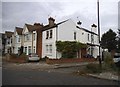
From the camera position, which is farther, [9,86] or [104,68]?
[104,68]

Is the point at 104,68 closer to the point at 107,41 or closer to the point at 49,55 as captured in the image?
the point at 49,55

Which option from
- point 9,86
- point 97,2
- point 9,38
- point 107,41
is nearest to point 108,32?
point 107,41

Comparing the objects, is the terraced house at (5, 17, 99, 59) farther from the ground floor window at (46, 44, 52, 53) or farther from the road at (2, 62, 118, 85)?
the road at (2, 62, 118, 85)

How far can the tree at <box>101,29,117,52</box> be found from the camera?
65875 millimetres

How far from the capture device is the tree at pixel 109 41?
65.9 m

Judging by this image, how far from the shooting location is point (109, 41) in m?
68.1

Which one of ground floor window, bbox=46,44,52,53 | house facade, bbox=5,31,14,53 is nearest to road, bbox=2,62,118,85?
ground floor window, bbox=46,44,52,53

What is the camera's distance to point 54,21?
44.9 metres

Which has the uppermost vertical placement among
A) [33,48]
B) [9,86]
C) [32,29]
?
[32,29]

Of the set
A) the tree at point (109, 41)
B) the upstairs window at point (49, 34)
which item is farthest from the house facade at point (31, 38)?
the tree at point (109, 41)

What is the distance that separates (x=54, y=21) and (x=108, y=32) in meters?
31.7

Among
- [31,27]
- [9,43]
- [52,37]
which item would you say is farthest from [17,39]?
[52,37]

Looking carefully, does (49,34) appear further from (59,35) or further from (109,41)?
(109,41)

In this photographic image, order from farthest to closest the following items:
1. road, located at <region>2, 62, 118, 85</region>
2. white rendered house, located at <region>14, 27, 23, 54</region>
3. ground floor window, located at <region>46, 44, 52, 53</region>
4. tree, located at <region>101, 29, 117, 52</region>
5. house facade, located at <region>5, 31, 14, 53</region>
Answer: tree, located at <region>101, 29, 117, 52</region> < house facade, located at <region>5, 31, 14, 53</region> < white rendered house, located at <region>14, 27, 23, 54</region> < ground floor window, located at <region>46, 44, 52, 53</region> < road, located at <region>2, 62, 118, 85</region>
